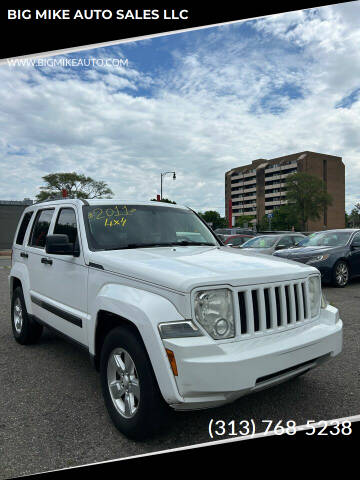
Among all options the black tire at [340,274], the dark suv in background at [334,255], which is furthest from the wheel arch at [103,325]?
the black tire at [340,274]

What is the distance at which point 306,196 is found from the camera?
7250 cm

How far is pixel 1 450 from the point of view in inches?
107

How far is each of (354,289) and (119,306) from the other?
27.6 feet

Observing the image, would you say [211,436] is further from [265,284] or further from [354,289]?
[354,289]

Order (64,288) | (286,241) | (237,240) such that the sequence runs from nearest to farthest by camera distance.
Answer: (64,288) → (286,241) → (237,240)

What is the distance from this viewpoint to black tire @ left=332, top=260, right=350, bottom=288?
9.84 metres

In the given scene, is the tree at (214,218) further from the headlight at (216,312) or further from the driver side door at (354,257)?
the headlight at (216,312)

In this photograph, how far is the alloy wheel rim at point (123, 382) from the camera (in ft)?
9.11

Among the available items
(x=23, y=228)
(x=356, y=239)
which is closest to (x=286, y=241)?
(x=356, y=239)

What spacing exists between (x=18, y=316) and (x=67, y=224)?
1.97m

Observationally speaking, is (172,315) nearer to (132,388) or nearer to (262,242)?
(132,388)

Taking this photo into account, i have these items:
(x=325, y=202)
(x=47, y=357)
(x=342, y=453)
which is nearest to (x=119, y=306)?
(x=342, y=453)

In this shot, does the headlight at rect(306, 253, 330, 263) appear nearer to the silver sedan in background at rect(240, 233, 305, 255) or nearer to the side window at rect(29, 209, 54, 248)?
the silver sedan in background at rect(240, 233, 305, 255)

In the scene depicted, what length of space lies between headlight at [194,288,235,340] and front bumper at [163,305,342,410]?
83 millimetres
